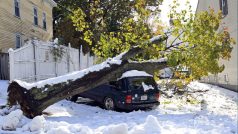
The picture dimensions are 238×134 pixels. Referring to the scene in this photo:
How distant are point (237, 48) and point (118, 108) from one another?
12.5 m

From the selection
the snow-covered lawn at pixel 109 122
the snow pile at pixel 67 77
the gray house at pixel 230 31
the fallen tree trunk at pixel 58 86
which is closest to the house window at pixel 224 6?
the gray house at pixel 230 31

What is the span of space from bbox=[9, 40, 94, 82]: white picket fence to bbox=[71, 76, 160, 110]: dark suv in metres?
3.74

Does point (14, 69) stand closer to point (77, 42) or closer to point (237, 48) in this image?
point (237, 48)

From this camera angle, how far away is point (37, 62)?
18.3m

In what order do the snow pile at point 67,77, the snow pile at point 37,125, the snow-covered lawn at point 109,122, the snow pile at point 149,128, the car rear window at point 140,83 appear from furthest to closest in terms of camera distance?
the car rear window at point 140,83, the snow pile at point 67,77, the snow pile at point 37,125, the snow-covered lawn at point 109,122, the snow pile at point 149,128

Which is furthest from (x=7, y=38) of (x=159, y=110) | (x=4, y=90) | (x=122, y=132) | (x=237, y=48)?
(x=122, y=132)

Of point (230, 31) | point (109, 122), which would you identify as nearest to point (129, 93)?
point (109, 122)

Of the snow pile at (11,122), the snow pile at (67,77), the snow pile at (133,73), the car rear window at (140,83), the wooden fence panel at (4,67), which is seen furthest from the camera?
the wooden fence panel at (4,67)

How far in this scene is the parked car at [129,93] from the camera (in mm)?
13891

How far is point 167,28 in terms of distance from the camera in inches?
653

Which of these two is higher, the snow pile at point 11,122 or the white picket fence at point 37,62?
the white picket fence at point 37,62

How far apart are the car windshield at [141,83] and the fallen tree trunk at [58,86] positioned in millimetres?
609

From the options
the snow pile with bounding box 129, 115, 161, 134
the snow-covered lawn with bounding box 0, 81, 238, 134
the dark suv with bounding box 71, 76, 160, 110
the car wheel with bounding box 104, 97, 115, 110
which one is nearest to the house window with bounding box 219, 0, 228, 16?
the snow-covered lawn with bounding box 0, 81, 238, 134

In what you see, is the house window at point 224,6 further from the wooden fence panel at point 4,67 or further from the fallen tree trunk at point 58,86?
the wooden fence panel at point 4,67
